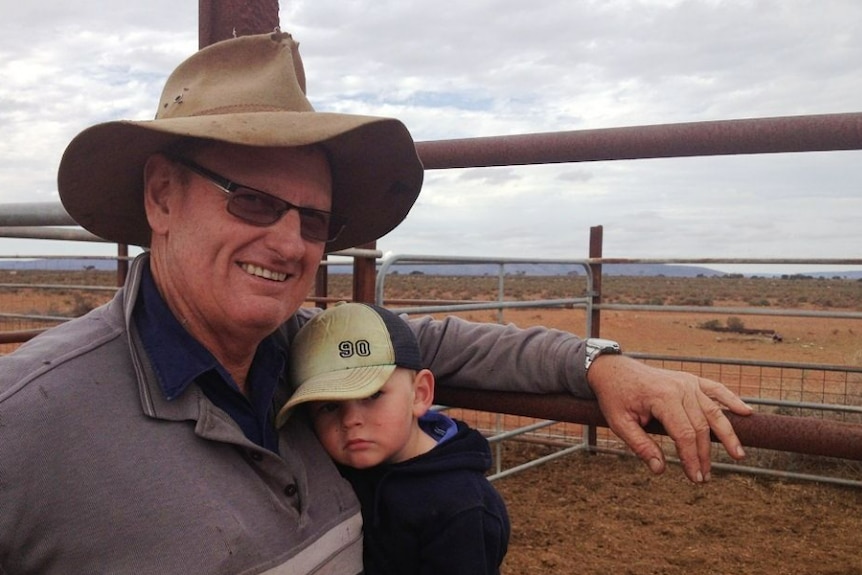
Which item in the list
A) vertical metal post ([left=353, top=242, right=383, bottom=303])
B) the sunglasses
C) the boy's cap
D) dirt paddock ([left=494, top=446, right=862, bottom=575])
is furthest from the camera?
dirt paddock ([left=494, top=446, right=862, bottom=575])

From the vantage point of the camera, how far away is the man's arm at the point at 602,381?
118 centimetres

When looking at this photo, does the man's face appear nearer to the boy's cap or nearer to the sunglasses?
the sunglasses

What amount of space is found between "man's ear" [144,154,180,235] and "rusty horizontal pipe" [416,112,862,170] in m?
0.50

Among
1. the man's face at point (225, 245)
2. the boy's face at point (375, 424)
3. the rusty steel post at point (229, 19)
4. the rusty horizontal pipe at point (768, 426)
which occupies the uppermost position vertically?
the rusty steel post at point (229, 19)

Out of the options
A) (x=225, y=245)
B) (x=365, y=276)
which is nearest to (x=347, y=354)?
(x=225, y=245)

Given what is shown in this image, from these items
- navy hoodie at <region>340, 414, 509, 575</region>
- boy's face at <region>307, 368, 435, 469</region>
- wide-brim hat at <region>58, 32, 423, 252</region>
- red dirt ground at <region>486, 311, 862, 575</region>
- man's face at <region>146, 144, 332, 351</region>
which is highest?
wide-brim hat at <region>58, 32, 423, 252</region>

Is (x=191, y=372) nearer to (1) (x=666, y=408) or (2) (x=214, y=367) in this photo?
(2) (x=214, y=367)

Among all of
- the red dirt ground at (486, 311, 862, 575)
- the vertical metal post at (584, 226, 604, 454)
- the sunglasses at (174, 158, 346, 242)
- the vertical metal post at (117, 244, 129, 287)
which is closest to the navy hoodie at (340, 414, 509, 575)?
the sunglasses at (174, 158, 346, 242)

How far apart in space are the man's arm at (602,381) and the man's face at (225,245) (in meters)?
0.43

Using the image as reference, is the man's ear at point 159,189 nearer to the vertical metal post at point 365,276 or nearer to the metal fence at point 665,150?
the metal fence at point 665,150

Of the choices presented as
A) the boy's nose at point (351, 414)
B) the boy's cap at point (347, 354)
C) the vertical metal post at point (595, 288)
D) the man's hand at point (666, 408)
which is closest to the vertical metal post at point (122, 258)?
the vertical metal post at point (595, 288)

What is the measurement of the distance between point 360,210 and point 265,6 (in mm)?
478

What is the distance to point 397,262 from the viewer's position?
3896 millimetres

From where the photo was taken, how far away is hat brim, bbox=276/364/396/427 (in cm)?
134
